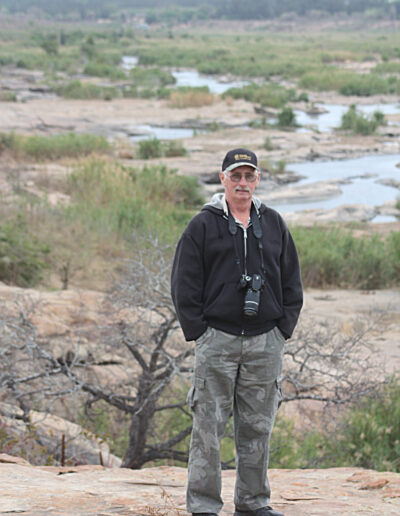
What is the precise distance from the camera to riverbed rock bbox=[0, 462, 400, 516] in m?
3.48

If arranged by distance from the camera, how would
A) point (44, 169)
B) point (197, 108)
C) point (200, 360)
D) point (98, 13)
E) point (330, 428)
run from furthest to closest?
point (98, 13)
point (197, 108)
point (44, 169)
point (330, 428)
point (200, 360)

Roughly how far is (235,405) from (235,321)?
0.46 m

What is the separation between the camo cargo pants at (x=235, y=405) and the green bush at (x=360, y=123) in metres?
26.2

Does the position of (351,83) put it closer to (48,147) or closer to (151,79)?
(151,79)

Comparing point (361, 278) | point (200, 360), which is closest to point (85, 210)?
point (361, 278)

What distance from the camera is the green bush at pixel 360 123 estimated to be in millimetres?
28234

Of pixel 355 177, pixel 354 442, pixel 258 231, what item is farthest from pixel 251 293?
pixel 355 177

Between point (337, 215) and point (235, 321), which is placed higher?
point (235, 321)

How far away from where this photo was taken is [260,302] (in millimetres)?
3238

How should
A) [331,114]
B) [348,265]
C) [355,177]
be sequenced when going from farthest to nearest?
[331,114] → [355,177] → [348,265]

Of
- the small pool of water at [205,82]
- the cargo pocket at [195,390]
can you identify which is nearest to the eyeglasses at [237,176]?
the cargo pocket at [195,390]

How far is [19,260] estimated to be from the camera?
375 inches

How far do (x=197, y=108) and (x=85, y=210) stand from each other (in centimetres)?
2197

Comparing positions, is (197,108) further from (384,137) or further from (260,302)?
(260,302)
